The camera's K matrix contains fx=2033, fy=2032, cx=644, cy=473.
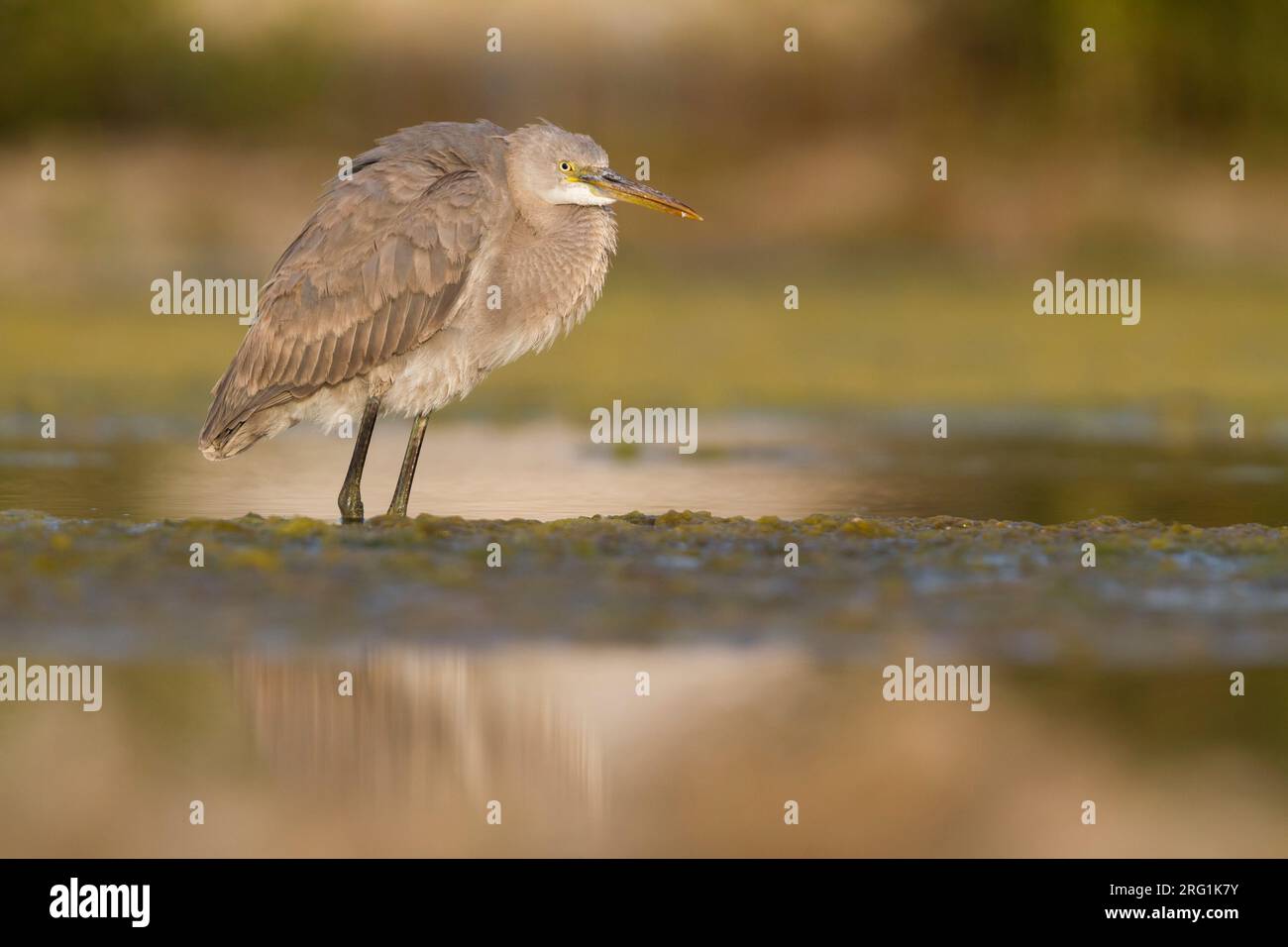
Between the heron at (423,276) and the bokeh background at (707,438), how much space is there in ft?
3.10

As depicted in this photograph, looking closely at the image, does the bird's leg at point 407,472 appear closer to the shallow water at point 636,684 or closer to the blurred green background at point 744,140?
the shallow water at point 636,684

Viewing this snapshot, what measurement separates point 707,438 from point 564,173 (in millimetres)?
5188

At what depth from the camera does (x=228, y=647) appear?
25.3 ft

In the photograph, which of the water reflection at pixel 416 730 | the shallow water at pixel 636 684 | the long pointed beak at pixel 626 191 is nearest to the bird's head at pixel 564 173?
the long pointed beak at pixel 626 191

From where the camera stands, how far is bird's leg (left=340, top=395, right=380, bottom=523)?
10594 millimetres

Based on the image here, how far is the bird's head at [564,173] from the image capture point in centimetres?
1048

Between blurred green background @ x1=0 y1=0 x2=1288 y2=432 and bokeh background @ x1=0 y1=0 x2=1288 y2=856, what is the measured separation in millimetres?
72

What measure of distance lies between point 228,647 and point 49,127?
22143 mm

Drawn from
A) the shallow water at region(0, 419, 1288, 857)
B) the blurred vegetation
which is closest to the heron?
the shallow water at region(0, 419, 1288, 857)

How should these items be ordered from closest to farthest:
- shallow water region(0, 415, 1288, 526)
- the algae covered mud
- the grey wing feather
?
the algae covered mud
the grey wing feather
shallow water region(0, 415, 1288, 526)

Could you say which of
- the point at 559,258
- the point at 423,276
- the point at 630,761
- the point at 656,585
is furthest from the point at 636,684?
the point at 559,258

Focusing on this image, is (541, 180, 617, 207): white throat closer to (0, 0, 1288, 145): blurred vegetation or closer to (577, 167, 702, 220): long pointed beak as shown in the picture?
(577, 167, 702, 220): long pointed beak
